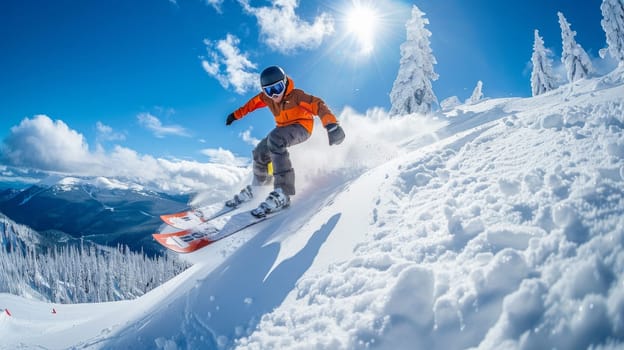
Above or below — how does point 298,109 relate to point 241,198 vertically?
above

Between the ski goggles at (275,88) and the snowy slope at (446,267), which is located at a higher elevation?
the ski goggles at (275,88)

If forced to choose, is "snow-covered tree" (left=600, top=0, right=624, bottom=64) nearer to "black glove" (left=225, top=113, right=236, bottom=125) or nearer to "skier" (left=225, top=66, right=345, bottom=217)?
"skier" (left=225, top=66, right=345, bottom=217)

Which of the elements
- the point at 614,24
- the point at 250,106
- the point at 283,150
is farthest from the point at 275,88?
the point at 614,24

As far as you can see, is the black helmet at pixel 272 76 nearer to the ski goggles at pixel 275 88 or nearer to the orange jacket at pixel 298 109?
the ski goggles at pixel 275 88

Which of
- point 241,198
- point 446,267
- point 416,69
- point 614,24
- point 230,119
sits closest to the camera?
point 446,267

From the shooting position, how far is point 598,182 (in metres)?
1.59

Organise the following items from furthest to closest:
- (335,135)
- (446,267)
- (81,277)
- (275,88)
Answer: (81,277), (275,88), (335,135), (446,267)

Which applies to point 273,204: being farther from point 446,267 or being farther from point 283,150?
point 446,267

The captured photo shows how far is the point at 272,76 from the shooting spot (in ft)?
15.6

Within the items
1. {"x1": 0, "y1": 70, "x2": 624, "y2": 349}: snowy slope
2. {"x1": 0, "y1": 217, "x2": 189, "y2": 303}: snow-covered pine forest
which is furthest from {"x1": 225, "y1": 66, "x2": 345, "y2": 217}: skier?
{"x1": 0, "y1": 217, "x2": 189, "y2": 303}: snow-covered pine forest

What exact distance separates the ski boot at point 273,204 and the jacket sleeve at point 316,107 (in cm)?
143

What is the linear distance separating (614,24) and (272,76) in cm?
3273

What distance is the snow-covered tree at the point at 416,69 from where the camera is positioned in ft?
80.9

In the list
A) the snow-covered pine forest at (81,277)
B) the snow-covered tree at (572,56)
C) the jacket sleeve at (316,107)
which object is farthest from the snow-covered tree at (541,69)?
the snow-covered pine forest at (81,277)
